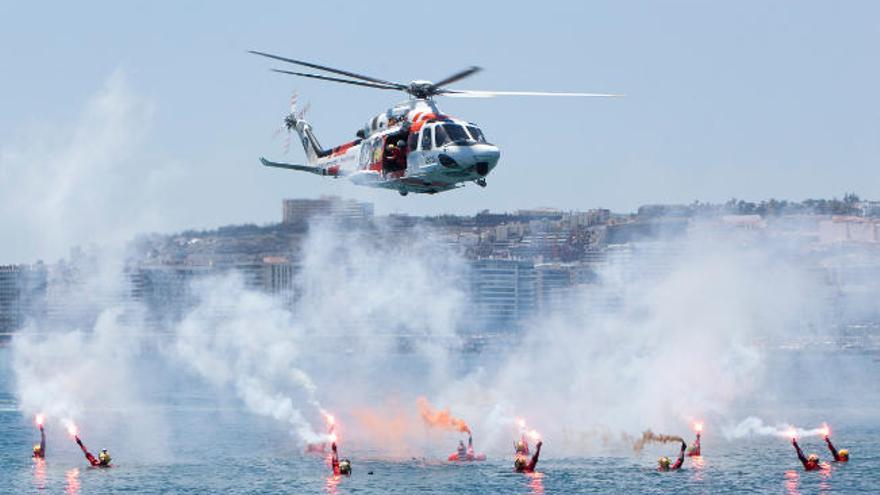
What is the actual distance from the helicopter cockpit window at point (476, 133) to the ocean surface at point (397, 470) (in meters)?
27.2

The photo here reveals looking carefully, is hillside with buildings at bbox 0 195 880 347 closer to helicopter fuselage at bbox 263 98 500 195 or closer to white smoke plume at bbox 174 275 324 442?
white smoke plume at bbox 174 275 324 442

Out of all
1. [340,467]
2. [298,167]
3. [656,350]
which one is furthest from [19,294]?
[298,167]

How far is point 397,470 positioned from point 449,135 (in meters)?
33.9

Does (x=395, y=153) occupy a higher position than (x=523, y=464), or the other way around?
(x=395, y=153)

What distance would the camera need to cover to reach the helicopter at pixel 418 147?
61.1 m

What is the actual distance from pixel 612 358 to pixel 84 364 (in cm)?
4030

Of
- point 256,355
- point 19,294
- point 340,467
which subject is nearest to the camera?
point 340,467

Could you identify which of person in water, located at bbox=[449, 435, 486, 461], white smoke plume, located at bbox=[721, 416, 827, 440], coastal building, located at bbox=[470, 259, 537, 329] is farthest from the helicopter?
coastal building, located at bbox=[470, 259, 537, 329]

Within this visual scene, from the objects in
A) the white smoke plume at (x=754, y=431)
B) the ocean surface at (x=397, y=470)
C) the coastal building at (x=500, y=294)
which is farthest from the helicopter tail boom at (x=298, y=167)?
the coastal building at (x=500, y=294)

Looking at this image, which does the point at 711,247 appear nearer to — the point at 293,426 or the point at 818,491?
the point at 293,426

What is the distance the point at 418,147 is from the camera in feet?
205

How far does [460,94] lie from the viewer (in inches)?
2502

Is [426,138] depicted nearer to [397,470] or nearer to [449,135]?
[449,135]

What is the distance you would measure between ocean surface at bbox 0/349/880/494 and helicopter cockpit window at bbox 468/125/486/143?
27201mm
